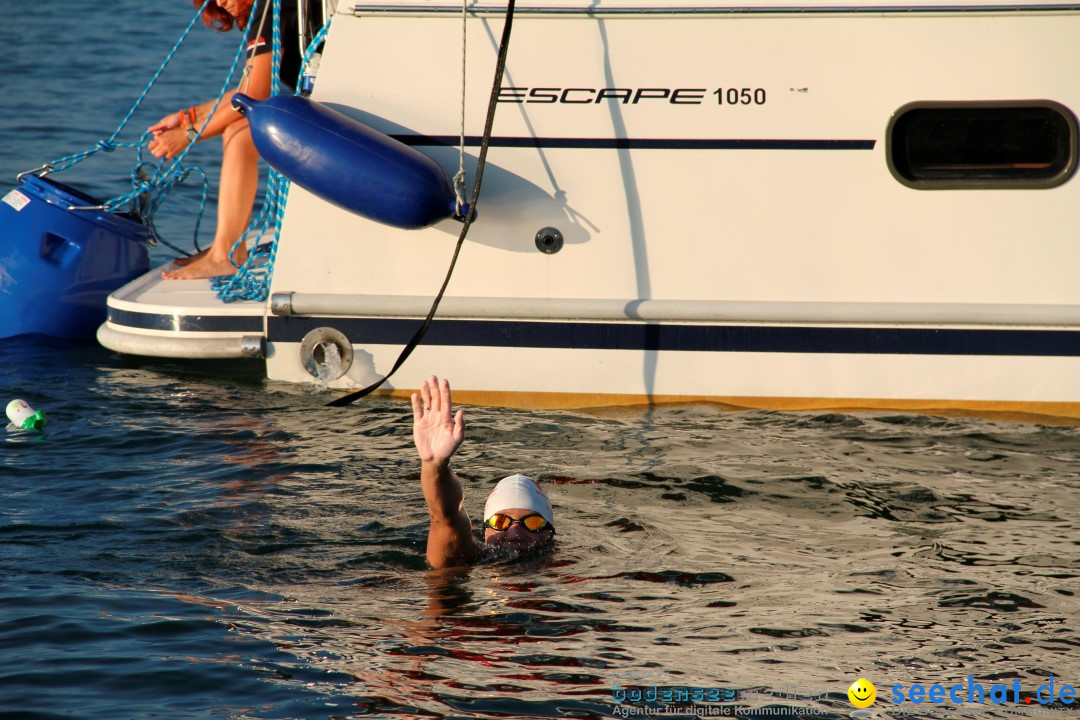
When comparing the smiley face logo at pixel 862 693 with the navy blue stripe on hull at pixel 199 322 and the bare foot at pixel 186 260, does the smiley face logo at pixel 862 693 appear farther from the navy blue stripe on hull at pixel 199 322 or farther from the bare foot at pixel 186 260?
the bare foot at pixel 186 260

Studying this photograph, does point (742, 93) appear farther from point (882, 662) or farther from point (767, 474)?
point (882, 662)

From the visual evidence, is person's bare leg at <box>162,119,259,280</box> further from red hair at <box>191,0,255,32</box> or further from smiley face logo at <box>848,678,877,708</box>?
smiley face logo at <box>848,678,877,708</box>

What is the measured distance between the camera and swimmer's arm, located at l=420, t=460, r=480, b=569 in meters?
4.34

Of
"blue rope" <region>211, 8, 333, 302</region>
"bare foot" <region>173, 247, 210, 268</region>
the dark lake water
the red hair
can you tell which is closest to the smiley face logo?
the dark lake water

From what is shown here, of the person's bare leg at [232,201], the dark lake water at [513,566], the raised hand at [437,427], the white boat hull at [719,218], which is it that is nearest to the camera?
the dark lake water at [513,566]

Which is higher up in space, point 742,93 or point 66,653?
point 742,93

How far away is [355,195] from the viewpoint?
566cm

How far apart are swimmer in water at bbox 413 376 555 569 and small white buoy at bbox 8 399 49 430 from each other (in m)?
2.29

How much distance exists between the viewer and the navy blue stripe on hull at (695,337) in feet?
19.3

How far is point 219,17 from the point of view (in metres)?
6.92

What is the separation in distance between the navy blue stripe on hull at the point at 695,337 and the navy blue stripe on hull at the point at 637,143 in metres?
0.81

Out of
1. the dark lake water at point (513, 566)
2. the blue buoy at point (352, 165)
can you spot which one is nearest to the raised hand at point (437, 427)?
the dark lake water at point (513, 566)

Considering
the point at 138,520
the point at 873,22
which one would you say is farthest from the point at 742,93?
the point at 138,520

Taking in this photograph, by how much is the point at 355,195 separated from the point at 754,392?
2.03 m
